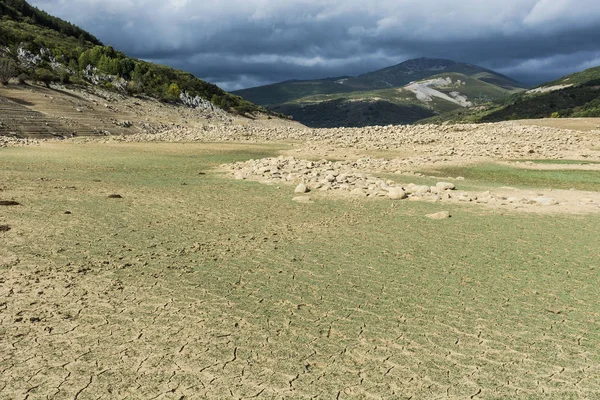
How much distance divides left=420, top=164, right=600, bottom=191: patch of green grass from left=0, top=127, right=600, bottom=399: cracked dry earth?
327 inches

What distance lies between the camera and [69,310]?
5945 millimetres

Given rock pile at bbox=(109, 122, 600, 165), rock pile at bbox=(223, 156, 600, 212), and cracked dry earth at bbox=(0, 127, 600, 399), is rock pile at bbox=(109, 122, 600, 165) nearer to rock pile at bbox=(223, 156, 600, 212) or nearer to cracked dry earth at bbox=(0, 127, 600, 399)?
rock pile at bbox=(223, 156, 600, 212)

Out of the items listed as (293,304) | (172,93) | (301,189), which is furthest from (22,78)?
(293,304)

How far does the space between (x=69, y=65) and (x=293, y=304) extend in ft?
212

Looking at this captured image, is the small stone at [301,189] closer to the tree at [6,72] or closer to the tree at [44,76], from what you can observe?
the tree at [6,72]

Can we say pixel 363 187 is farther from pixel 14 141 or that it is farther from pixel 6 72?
pixel 6 72

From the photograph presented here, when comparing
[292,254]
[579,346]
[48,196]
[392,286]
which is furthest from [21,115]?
[579,346]

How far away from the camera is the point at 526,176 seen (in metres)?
22.1

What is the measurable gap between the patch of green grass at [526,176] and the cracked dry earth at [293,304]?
27.2 ft

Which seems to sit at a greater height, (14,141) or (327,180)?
(14,141)

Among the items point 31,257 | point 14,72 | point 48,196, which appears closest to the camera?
point 31,257

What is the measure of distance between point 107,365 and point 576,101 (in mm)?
132156

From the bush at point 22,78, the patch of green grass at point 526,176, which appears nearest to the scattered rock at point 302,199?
the patch of green grass at point 526,176

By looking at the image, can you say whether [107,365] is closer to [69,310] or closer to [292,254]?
[69,310]
